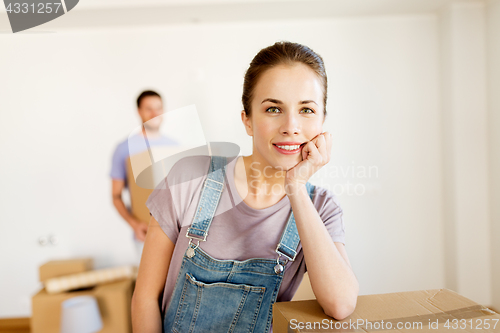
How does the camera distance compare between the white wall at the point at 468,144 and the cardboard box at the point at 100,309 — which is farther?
the white wall at the point at 468,144

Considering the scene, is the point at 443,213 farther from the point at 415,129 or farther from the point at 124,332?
the point at 124,332

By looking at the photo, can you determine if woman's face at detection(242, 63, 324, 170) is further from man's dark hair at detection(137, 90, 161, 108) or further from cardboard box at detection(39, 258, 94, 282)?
cardboard box at detection(39, 258, 94, 282)

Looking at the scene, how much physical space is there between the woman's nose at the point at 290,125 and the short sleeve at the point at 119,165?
A: 1.35 meters

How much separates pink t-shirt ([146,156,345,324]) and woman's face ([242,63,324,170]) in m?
0.11

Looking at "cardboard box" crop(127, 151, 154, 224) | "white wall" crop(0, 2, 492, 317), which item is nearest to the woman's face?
"cardboard box" crop(127, 151, 154, 224)

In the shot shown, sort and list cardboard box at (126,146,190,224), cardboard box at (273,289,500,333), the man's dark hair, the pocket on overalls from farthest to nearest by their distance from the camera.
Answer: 1. the man's dark hair
2. cardboard box at (126,146,190,224)
3. the pocket on overalls
4. cardboard box at (273,289,500,333)

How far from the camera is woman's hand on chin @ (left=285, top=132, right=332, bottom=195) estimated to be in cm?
72

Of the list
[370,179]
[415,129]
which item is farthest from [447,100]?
[370,179]

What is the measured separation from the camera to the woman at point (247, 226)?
0.70 m

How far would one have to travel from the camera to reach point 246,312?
0.70m

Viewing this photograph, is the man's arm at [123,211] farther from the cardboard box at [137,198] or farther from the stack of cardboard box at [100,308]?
the stack of cardboard box at [100,308]

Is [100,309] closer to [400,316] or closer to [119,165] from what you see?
[119,165]

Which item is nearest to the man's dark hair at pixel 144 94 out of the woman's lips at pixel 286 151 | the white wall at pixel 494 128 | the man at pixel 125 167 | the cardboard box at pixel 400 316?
the man at pixel 125 167

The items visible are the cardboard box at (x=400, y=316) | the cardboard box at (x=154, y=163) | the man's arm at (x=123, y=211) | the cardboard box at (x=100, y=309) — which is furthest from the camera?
the man's arm at (x=123, y=211)
